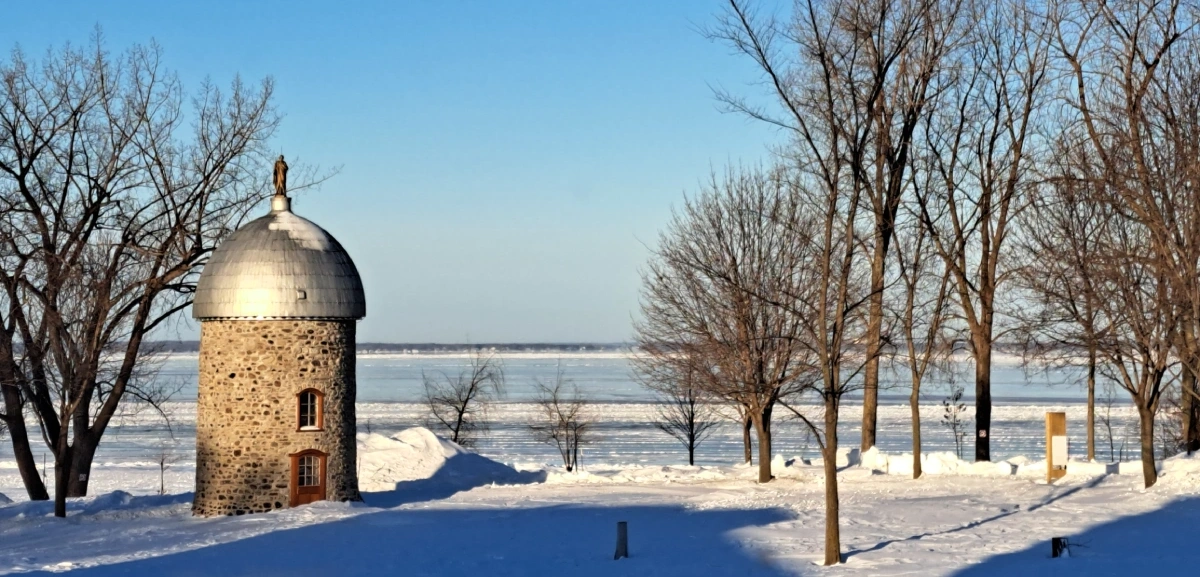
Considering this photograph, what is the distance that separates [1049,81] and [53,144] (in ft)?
83.7

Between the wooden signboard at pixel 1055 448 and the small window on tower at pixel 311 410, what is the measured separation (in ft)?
56.0

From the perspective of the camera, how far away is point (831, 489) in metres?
18.9

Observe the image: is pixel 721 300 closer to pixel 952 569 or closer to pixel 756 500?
pixel 756 500

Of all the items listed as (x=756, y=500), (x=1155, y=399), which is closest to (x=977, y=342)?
(x=1155, y=399)

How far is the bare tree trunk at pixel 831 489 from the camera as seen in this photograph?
18859 mm

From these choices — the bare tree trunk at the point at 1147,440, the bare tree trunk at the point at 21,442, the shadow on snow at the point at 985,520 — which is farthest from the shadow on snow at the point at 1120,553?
the bare tree trunk at the point at 21,442

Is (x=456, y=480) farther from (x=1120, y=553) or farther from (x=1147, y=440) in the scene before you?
(x=1120, y=553)

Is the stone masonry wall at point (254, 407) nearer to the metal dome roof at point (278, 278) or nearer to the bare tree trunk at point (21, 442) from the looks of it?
the metal dome roof at point (278, 278)

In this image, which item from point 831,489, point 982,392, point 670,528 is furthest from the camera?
point 982,392

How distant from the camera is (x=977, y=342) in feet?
109

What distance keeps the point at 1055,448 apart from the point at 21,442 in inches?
1022

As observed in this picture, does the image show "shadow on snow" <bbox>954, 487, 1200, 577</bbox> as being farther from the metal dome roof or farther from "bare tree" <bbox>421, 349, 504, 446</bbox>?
"bare tree" <bbox>421, 349, 504, 446</bbox>

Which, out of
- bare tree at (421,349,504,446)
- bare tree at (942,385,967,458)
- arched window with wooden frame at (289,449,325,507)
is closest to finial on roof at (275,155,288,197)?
arched window with wooden frame at (289,449,325,507)

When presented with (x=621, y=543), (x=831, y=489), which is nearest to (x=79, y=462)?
(x=621, y=543)
